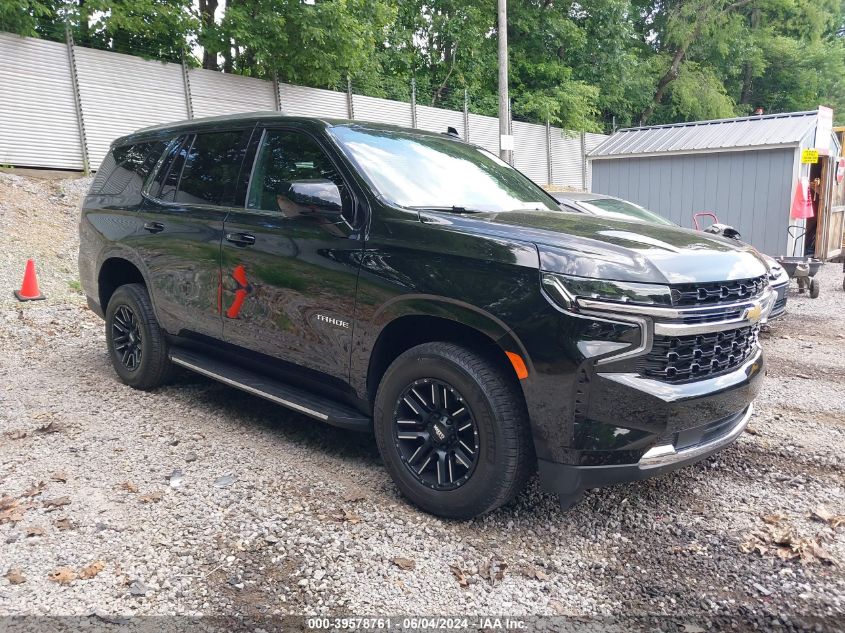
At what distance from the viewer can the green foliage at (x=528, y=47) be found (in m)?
14.9

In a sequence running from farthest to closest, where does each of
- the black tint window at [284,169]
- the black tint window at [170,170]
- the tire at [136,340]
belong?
1. the tire at [136,340]
2. the black tint window at [170,170]
3. the black tint window at [284,169]

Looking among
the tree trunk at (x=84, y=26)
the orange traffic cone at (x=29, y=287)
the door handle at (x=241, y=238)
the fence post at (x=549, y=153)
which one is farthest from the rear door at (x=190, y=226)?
the fence post at (x=549, y=153)

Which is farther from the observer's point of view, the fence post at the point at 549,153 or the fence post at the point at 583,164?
the fence post at the point at 583,164

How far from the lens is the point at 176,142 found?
16.8ft

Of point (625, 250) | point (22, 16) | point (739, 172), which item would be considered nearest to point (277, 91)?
point (22, 16)

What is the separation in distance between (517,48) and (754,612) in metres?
27.5

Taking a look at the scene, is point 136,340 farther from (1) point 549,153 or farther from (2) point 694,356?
(1) point 549,153

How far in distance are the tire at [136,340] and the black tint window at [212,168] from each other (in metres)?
0.93

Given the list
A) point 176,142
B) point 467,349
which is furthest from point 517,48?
point 467,349

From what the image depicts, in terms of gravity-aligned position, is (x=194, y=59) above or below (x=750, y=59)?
below

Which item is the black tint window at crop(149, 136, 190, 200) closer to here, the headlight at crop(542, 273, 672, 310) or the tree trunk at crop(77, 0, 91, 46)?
the headlight at crop(542, 273, 672, 310)

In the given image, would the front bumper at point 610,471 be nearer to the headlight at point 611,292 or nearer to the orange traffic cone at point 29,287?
the headlight at point 611,292

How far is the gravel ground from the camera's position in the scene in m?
2.82

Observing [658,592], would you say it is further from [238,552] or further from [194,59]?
[194,59]
